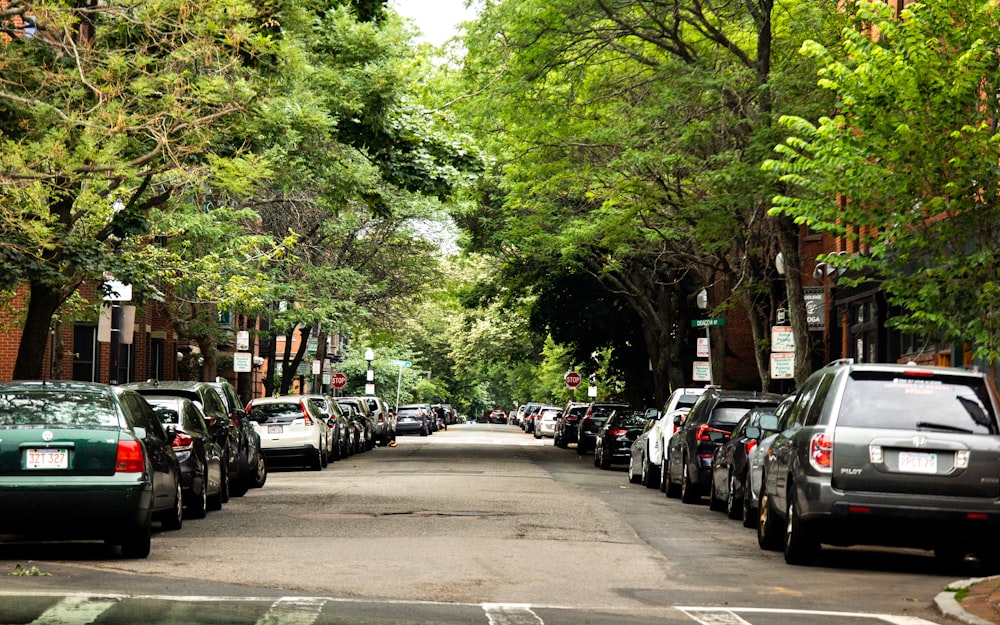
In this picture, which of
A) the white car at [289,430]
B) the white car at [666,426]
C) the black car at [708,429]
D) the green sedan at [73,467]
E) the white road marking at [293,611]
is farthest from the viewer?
the white car at [289,430]

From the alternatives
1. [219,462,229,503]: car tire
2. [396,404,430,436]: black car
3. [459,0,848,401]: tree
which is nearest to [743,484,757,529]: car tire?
[219,462,229,503]: car tire

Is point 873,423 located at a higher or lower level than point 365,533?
higher

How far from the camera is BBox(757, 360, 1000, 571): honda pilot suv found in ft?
41.9

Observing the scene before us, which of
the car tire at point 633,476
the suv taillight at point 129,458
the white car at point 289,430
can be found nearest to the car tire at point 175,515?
the suv taillight at point 129,458

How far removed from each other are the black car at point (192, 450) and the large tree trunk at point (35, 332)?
12.6 feet

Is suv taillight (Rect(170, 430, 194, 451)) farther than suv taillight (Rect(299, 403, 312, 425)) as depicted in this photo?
No

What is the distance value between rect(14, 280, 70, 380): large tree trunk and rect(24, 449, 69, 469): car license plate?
31.7 feet

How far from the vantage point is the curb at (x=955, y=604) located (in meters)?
9.98

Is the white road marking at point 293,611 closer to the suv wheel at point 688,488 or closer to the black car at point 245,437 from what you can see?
the black car at point 245,437

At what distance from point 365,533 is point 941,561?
585 centimetres

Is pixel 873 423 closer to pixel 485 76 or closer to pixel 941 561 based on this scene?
Answer: pixel 941 561

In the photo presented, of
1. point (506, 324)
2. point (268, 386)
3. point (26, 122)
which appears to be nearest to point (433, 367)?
point (506, 324)

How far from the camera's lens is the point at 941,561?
14.8m

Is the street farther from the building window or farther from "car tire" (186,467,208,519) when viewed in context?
the building window
